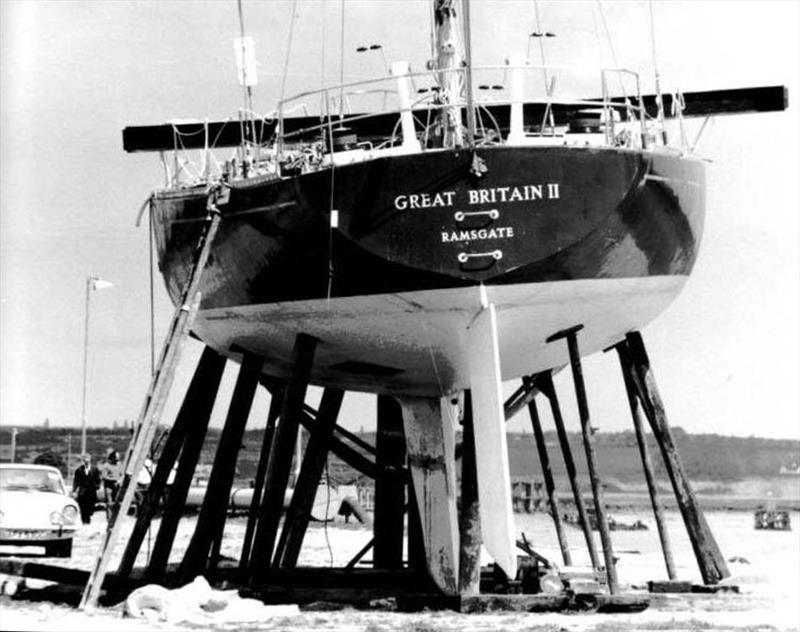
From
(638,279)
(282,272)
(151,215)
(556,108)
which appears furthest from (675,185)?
(151,215)

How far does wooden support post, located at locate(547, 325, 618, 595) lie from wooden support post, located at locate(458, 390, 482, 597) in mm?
1384

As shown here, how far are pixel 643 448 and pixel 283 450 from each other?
496 centimetres

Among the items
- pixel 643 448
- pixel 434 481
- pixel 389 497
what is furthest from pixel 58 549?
pixel 643 448

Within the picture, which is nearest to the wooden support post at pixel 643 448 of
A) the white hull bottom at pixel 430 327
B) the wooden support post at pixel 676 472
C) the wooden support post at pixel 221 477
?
the wooden support post at pixel 676 472

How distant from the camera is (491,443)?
56.0 feet

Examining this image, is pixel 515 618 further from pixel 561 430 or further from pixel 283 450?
pixel 561 430

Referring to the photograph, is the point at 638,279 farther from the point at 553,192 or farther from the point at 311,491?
the point at 311,491

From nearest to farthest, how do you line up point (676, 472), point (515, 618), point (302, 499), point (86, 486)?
point (515, 618), point (302, 499), point (676, 472), point (86, 486)

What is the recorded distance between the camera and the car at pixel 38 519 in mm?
22047

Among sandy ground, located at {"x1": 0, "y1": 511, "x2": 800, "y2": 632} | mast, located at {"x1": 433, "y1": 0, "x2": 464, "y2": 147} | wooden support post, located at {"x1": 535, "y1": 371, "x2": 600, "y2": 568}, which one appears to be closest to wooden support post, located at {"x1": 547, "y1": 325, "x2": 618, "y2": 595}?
sandy ground, located at {"x1": 0, "y1": 511, "x2": 800, "y2": 632}

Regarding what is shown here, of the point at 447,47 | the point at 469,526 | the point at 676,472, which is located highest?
the point at 447,47

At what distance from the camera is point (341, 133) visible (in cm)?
1908

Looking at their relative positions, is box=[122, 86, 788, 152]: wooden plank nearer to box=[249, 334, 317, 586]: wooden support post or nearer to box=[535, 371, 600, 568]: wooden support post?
box=[249, 334, 317, 586]: wooden support post

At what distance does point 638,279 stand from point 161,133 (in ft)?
25.4
